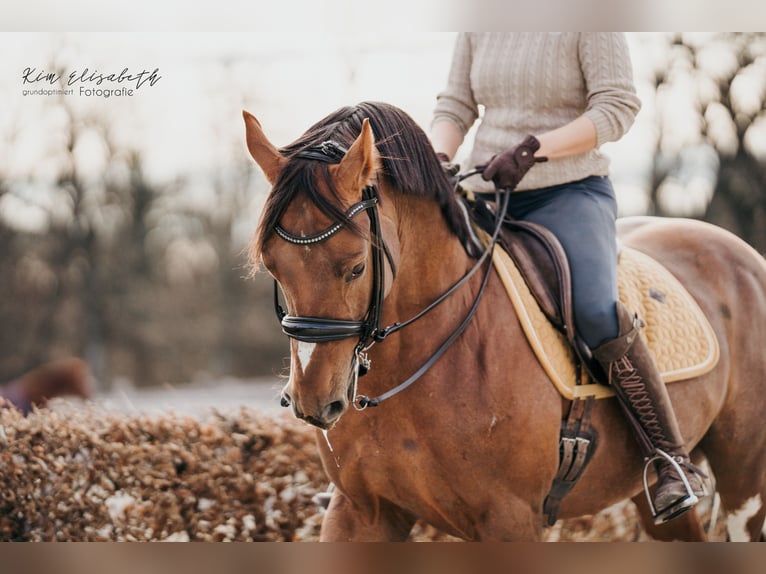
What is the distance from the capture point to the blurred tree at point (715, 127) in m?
5.05

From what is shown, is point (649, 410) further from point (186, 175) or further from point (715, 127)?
point (186, 175)

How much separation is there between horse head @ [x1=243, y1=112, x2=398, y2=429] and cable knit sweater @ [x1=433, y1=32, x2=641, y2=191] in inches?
45.1

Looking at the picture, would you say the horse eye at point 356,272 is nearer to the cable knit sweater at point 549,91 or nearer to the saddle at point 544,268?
the saddle at point 544,268

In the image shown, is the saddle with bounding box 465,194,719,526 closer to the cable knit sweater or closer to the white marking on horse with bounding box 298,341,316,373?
the cable knit sweater

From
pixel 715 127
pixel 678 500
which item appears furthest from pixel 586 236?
pixel 715 127

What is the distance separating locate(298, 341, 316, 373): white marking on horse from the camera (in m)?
2.09

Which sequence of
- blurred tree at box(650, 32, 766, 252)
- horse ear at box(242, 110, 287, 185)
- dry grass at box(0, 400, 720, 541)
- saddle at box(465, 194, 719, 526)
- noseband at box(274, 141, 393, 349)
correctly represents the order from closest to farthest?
noseband at box(274, 141, 393, 349) → horse ear at box(242, 110, 287, 185) → saddle at box(465, 194, 719, 526) → dry grass at box(0, 400, 720, 541) → blurred tree at box(650, 32, 766, 252)

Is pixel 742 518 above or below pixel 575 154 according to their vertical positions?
below

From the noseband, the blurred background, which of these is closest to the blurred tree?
the blurred background

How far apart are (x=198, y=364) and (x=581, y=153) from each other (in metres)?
4.49

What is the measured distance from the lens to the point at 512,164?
2.81 metres

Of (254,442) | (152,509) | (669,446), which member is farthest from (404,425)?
(152,509)

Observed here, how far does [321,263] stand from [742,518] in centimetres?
274
